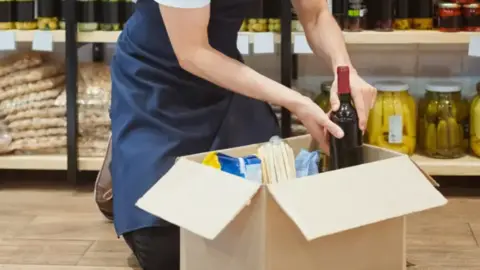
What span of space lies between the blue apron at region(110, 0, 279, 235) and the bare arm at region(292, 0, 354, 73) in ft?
0.52

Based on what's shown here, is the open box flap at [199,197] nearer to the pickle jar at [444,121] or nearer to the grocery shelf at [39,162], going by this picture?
the grocery shelf at [39,162]

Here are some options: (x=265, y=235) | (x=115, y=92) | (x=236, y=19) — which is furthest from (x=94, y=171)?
(x=265, y=235)

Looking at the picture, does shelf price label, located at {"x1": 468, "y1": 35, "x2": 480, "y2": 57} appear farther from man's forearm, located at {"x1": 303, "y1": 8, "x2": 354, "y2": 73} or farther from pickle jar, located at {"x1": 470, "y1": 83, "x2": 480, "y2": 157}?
man's forearm, located at {"x1": 303, "y1": 8, "x2": 354, "y2": 73}

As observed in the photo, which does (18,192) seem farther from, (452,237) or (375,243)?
(375,243)

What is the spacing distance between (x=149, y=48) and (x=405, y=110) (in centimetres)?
99

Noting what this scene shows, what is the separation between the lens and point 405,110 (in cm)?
254

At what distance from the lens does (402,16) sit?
8.30 feet

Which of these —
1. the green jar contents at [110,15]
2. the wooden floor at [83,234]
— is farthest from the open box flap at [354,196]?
the green jar contents at [110,15]

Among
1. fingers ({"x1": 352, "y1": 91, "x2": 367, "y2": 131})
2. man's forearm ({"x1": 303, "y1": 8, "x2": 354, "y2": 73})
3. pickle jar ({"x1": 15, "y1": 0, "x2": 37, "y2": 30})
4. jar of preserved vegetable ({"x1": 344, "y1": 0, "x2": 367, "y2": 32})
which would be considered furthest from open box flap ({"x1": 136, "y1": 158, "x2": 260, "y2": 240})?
pickle jar ({"x1": 15, "y1": 0, "x2": 37, "y2": 30})

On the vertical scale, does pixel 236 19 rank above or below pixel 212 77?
above

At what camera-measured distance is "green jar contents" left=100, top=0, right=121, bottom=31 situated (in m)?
2.53

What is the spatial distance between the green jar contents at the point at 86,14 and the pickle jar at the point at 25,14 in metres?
0.16

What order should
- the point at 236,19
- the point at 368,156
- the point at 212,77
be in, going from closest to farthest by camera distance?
1. the point at 368,156
2. the point at 212,77
3. the point at 236,19

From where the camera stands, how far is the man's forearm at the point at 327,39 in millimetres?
1780
